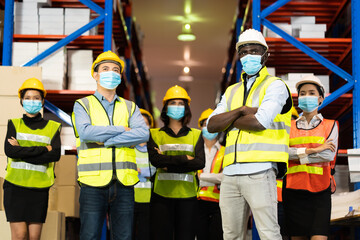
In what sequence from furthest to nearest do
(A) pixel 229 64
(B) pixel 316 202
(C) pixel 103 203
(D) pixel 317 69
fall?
(A) pixel 229 64
(D) pixel 317 69
(B) pixel 316 202
(C) pixel 103 203

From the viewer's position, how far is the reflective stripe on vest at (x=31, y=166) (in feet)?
19.5

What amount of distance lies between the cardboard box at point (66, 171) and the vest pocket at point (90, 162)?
255 cm

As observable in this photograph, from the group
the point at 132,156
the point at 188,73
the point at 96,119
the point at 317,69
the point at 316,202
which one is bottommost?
the point at 316,202

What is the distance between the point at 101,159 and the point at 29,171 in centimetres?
124

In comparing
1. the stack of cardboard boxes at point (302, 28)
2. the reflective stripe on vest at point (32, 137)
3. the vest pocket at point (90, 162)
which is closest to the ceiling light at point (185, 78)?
the stack of cardboard boxes at point (302, 28)

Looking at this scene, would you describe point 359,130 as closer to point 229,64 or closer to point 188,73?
point 229,64

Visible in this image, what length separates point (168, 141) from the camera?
640cm

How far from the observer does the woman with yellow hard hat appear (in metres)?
5.92

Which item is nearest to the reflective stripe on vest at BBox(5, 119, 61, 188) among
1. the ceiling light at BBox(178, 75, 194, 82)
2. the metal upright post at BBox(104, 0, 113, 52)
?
the metal upright post at BBox(104, 0, 113, 52)

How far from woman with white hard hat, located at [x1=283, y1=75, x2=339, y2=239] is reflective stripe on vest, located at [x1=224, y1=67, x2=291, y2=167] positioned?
1.19 m

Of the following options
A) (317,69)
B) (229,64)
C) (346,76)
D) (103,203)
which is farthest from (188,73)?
(103,203)

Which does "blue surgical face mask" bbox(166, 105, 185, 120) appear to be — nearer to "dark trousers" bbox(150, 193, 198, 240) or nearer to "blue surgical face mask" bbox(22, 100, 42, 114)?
"dark trousers" bbox(150, 193, 198, 240)

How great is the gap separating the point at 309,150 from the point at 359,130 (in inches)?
112

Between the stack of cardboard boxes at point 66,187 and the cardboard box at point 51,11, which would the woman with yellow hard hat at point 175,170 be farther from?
the cardboard box at point 51,11
